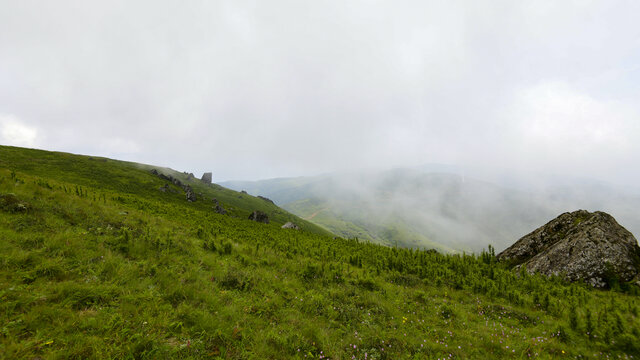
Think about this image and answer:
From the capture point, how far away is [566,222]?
16.5 m

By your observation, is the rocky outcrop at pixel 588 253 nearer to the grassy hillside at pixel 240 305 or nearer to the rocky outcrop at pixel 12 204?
the grassy hillside at pixel 240 305

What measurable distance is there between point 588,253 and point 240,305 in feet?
59.0

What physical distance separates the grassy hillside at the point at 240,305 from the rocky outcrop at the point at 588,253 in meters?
1.11

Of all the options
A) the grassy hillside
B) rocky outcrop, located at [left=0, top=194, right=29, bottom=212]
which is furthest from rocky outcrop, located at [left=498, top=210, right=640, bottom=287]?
rocky outcrop, located at [left=0, top=194, right=29, bottom=212]

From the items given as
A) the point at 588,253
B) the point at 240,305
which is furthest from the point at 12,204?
the point at 588,253

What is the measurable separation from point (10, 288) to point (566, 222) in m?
27.4

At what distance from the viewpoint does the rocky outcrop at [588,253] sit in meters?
11.6

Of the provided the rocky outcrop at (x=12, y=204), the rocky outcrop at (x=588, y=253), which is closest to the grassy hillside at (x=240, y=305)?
the rocky outcrop at (x=12, y=204)

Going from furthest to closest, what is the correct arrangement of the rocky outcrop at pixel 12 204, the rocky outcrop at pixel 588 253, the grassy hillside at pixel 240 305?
the rocky outcrop at pixel 588 253 < the rocky outcrop at pixel 12 204 < the grassy hillside at pixel 240 305

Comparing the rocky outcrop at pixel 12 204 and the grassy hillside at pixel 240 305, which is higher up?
the rocky outcrop at pixel 12 204

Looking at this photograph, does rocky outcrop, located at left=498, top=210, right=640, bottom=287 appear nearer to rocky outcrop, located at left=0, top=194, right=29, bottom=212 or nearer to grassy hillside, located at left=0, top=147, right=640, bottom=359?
grassy hillside, located at left=0, top=147, right=640, bottom=359

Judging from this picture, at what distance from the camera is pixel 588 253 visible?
12.4m

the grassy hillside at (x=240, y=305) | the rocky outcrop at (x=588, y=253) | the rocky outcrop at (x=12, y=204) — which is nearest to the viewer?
the grassy hillside at (x=240, y=305)

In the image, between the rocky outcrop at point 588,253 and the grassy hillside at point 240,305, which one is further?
the rocky outcrop at point 588,253
